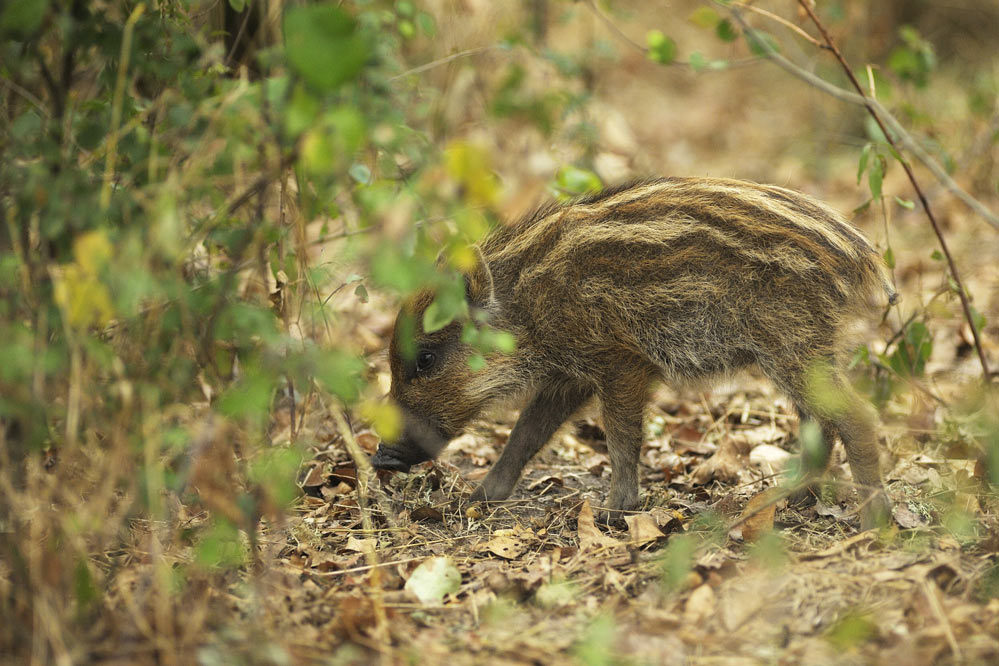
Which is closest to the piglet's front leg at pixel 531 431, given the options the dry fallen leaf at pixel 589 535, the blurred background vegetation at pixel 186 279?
the dry fallen leaf at pixel 589 535

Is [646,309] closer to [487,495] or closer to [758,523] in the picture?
[758,523]

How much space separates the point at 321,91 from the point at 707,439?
3.56 m

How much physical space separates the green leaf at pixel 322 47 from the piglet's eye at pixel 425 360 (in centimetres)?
242

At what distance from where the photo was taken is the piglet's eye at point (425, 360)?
4.57 m

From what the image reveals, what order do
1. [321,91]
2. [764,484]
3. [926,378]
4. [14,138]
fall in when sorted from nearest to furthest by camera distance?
Answer: [321,91] → [14,138] → [764,484] → [926,378]

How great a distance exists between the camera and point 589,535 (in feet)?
12.7

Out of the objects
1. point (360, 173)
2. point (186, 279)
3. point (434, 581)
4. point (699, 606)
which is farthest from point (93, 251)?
point (699, 606)

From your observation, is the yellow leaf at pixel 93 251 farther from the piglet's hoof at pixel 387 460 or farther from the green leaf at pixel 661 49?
the green leaf at pixel 661 49

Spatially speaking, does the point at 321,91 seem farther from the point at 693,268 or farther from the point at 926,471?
the point at 926,471

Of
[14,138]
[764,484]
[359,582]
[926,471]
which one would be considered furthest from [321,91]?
[926,471]

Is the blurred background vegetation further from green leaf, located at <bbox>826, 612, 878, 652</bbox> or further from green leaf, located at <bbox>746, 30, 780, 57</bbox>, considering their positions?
green leaf, located at <bbox>826, 612, 878, 652</bbox>

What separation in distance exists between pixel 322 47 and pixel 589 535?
233 cm

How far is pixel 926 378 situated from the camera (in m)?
5.20

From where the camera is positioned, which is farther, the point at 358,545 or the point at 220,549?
the point at 358,545
